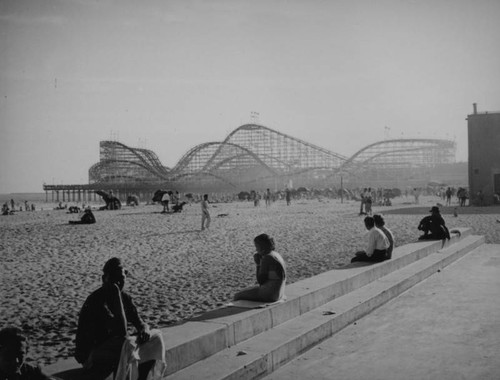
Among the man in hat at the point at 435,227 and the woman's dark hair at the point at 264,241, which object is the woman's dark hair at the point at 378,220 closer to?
the man in hat at the point at 435,227

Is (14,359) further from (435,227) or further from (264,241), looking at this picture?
(435,227)

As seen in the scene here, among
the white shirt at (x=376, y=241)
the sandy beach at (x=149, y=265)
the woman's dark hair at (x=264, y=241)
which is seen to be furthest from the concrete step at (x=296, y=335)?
the sandy beach at (x=149, y=265)

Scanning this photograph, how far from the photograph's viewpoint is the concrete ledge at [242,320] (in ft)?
11.4

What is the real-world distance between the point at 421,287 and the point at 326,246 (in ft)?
14.2

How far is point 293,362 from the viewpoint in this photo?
400 cm

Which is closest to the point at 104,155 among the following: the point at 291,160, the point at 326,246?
the point at 291,160

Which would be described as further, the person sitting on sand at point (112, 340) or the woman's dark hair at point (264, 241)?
the woman's dark hair at point (264, 241)

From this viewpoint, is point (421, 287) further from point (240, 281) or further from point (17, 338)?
point (17, 338)

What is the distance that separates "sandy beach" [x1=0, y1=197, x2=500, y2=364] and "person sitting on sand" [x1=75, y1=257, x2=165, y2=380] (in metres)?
1.11

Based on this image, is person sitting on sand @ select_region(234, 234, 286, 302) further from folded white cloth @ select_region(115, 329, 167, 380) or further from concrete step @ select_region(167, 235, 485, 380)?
folded white cloth @ select_region(115, 329, 167, 380)

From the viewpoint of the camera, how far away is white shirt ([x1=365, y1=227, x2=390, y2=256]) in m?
7.16

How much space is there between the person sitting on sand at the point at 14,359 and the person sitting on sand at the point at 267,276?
7.73 ft

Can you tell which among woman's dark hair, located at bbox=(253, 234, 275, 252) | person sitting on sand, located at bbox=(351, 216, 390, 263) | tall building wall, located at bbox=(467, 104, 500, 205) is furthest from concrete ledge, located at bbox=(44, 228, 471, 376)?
tall building wall, located at bbox=(467, 104, 500, 205)

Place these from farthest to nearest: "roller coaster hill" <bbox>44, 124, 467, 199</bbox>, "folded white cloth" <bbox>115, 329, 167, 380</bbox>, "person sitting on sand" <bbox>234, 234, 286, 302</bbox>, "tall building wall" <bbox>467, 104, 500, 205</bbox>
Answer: "roller coaster hill" <bbox>44, 124, 467, 199</bbox>
"tall building wall" <bbox>467, 104, 500, 205</bbox>
"person sitting on sand" <bbox>234, 234, 286, 302</bbox>
"folded white cloth" <bbox>115, 329, 167, 380</bbox>
